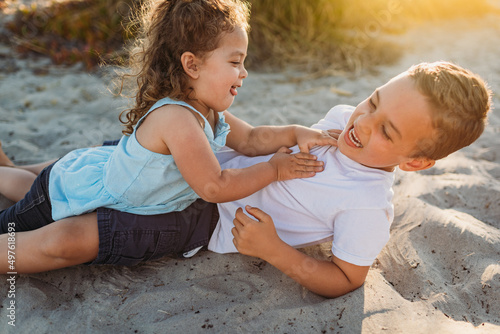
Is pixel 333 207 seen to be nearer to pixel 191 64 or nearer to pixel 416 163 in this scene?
pixel 416 163

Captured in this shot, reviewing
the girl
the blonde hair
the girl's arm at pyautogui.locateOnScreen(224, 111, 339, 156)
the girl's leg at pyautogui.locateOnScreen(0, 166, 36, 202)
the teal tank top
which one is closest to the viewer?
the blonde hair

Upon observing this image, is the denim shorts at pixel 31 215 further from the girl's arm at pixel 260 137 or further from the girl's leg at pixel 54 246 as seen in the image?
the girl's arm at pixel 260 137

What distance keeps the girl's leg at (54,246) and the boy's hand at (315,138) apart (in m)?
1.09

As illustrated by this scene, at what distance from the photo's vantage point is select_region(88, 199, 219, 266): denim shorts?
6.74 ft

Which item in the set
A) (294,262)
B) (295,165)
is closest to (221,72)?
(295,165)

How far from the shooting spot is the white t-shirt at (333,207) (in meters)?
1.85

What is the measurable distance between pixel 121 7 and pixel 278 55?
2092mm

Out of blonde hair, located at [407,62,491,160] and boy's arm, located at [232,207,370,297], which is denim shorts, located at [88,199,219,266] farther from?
blonde hair, located at [407,62,491,160]

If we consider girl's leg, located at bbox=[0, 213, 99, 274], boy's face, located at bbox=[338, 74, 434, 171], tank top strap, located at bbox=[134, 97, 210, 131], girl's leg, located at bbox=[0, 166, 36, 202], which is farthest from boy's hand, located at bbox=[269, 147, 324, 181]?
girl's leg, located at bbox=[0, 166, 36, 202]

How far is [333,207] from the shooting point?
1920 millimetres

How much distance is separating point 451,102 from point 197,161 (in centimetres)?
107

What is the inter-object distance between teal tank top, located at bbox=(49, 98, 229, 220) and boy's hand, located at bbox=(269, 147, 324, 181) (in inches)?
13.4

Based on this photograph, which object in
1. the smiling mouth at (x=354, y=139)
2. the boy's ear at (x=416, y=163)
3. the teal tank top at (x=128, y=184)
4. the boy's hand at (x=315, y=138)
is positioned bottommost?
the teal tank top at (x=128, y=184)

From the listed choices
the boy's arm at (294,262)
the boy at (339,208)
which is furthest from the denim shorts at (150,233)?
the boy's arm at (294,262)
